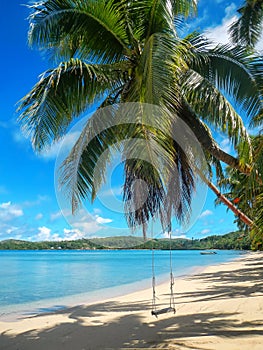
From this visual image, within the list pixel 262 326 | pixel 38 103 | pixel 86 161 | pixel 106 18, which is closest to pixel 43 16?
pixel 106 18

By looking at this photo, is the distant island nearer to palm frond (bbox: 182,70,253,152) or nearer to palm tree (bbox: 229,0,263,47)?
palm frond (bbox: 182,70,253,152)

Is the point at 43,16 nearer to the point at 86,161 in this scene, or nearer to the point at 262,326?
the point at 86,161

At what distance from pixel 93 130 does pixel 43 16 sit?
1720 mm

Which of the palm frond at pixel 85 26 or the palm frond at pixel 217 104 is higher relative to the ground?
the palm frond at pixel 85 26

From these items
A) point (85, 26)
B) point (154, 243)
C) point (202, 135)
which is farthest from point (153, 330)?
point (85, 26)

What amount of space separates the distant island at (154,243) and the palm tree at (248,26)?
4.40 m

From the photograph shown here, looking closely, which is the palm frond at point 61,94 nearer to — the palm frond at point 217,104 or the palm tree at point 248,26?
the palm frond at point 217,104

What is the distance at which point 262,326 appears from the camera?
5660 mm

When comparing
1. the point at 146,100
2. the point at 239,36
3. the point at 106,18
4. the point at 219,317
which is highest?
the point at 239,36

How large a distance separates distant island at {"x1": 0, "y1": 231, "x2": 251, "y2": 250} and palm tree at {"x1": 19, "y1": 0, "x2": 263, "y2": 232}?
49cm

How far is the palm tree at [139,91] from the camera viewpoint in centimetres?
463

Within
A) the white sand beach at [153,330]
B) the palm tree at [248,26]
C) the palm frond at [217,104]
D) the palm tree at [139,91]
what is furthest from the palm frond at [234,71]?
the white sand beach at [153,330]

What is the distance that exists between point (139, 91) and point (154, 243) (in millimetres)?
3057

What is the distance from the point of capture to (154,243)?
663 cm
